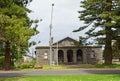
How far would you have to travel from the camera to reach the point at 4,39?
2800 cm

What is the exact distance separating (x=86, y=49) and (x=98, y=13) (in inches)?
895

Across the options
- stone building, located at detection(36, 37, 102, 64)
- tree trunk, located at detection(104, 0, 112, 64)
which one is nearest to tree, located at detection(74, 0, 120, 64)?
tree trunk, located at detection(104, 0, 112, 64)

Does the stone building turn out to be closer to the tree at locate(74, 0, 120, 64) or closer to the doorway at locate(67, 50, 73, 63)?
the doorway at locate(67, 50, 73, 63)

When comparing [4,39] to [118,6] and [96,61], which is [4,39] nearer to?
[118,6]

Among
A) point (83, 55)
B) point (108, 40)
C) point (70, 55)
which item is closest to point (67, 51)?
point (70, 55)

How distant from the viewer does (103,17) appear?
53.3 metres

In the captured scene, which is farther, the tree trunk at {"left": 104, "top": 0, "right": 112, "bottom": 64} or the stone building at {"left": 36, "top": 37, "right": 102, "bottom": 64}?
the stone building at {"left": 36, "top": 37, "right": 102, "bottom": 64}

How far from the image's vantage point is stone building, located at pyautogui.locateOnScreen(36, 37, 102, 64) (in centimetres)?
7681

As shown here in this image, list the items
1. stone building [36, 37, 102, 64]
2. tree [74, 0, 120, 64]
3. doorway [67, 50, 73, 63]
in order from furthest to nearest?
doorway [67, 50, 73, 63], stone building [36, 37, 102, 64], tree [74, 0, 120, 64]

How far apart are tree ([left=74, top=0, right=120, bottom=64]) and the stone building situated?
737 inches

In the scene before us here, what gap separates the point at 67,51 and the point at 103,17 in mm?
26724

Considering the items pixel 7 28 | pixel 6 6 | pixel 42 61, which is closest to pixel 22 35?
pixel 7 28

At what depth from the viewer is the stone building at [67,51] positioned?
7681 centimetres

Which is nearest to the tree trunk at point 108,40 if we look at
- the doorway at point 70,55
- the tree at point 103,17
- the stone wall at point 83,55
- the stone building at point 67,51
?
the tree at point 103,17
